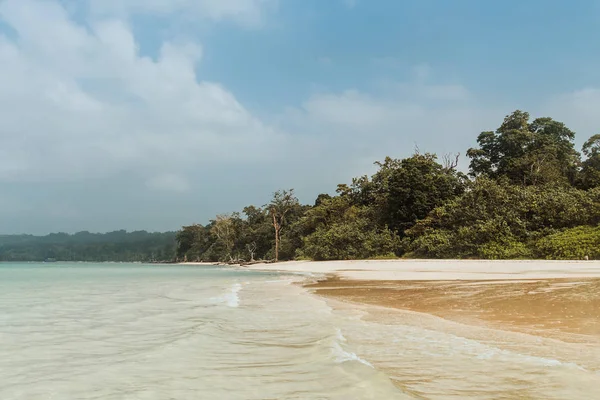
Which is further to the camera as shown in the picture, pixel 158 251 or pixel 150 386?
pixel 158 251

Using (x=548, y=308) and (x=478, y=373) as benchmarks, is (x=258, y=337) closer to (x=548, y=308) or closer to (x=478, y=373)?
(x=478, y=373)

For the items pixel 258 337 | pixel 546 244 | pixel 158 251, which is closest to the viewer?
pixel 258 337

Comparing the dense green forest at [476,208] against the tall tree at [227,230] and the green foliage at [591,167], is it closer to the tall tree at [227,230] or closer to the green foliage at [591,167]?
the green foliage at [591,167]

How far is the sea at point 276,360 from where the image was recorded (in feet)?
11.7

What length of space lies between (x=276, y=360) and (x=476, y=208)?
110ft

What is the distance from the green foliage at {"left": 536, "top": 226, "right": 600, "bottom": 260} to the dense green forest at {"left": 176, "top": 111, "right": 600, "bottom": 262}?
6 centimetres

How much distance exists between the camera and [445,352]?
188 inches

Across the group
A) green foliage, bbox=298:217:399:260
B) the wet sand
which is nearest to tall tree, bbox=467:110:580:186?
green foliage, bbox=298:217:399:260

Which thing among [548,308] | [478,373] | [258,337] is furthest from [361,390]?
[548,308]

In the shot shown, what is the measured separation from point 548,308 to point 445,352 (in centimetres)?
428

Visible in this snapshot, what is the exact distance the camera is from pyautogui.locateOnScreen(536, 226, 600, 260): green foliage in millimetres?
24234

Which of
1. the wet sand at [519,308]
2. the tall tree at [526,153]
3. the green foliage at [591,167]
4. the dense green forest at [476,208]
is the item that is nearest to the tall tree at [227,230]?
the dense green forest at [476,208]

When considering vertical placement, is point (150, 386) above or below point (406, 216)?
below

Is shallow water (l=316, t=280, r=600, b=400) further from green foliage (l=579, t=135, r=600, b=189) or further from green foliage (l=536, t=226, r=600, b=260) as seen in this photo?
green foliage (l=579, t=135, r=600, b=189)
